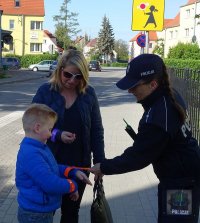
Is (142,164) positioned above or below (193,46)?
below

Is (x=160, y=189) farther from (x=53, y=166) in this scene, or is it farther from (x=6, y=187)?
(x=6, y=187)

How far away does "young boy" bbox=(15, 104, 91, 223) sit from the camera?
9.05 feet

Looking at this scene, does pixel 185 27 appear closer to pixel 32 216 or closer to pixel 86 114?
pixel 86 114

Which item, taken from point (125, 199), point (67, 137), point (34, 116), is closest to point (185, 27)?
point (125, 199)

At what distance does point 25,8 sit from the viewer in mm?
71625

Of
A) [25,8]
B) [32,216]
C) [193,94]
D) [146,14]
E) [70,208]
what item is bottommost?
[70,208]

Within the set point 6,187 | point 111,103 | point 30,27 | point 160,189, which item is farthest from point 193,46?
point 30,27

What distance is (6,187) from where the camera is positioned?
5945 mm

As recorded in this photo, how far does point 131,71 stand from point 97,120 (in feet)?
3.34

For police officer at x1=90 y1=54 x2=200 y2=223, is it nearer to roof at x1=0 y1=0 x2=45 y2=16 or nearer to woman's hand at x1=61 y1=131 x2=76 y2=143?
woman's hand at x1=61 y1=131 x2=76 y2=143

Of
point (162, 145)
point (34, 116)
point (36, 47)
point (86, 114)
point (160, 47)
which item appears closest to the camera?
point (162, 145)

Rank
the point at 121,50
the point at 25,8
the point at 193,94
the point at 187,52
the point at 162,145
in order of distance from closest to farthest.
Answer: the point at 162,145 → the point at 193,94 → the point at 187,52 → the point at 25,8 → the point at 121,50

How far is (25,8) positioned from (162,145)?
72.4m

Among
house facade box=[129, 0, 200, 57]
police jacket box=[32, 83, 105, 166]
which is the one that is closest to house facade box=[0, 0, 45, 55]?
house facade box=[129, 0, 200, 57]
